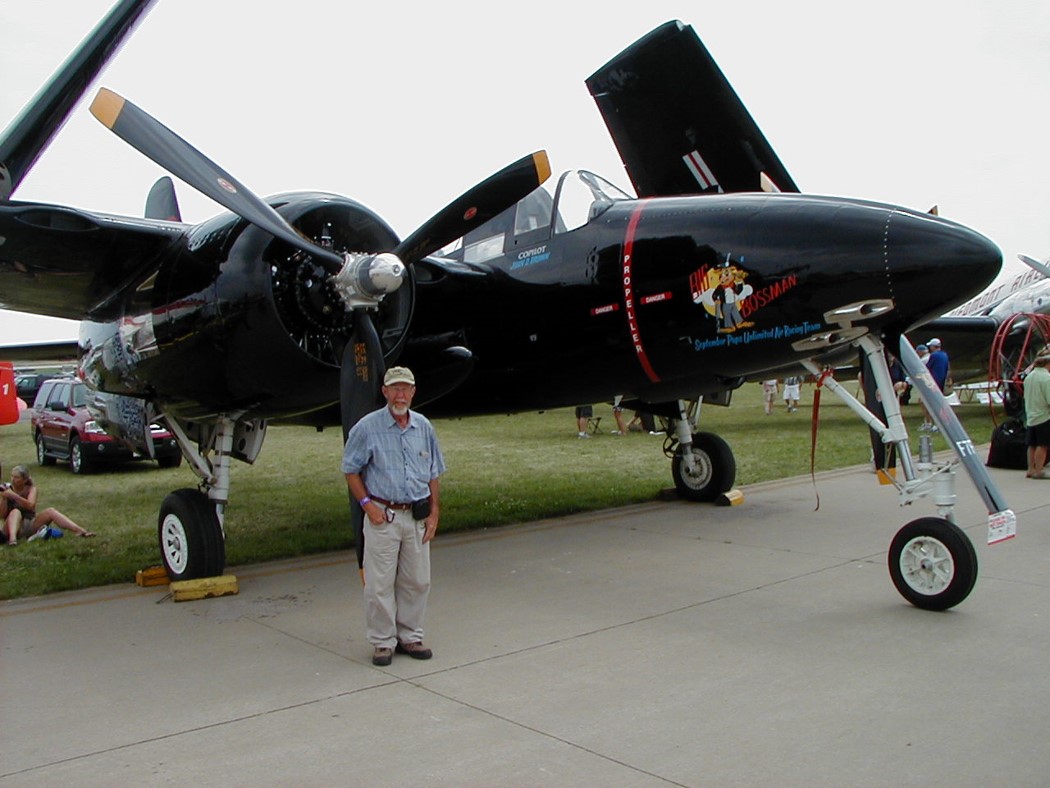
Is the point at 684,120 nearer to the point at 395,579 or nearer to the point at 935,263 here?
the point at 935,263

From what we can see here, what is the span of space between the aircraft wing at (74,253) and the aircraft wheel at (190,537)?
2.01 meters

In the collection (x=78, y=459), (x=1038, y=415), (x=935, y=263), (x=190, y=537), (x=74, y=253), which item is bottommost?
(x=78, y=459)

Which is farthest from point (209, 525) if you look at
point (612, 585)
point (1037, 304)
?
point (1037, 304)

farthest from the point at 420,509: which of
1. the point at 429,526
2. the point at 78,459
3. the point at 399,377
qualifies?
the point at 78,459

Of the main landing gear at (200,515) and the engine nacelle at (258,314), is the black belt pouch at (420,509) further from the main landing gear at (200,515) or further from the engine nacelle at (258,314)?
the main landing gear at (200,515)

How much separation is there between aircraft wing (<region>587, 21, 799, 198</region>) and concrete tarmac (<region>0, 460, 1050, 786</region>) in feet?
14.2

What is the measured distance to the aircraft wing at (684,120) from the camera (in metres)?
9.73

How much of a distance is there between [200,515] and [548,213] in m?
3.85

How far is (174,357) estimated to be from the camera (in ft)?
24.0

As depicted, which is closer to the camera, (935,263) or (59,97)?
(935,263)

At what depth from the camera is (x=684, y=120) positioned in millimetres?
9805

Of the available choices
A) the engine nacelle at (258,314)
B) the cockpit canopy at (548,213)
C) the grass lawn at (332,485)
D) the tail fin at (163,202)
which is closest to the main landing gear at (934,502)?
the cockpit canopy at (548,213)

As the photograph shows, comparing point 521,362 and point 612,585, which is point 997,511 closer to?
point 612,585

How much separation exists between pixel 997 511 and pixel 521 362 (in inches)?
154
